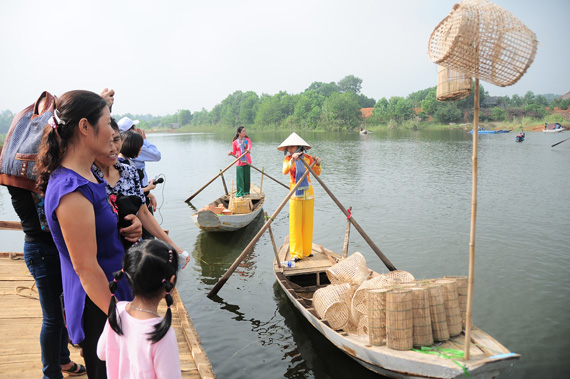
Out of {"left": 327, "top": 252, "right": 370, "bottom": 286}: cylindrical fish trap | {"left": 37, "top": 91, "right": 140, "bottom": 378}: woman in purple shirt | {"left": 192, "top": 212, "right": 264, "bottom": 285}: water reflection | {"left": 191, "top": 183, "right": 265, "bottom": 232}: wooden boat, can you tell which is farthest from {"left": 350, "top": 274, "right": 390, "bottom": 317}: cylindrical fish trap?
{"left": 191, "top": 183, "right": 265, "bottom": 232}: wooden boat

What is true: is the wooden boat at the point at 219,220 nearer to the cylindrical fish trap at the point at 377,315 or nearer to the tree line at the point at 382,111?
the cylindrical fish trap at the point at 377,315

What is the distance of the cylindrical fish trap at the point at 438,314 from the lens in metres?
3.56

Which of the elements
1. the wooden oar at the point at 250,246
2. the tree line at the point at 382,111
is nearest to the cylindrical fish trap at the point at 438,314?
the wooden oar at the point at 250,246

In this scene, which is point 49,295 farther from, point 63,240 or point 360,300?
point 360,300

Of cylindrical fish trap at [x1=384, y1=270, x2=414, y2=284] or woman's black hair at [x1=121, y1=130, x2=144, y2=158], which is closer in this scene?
woman's black hair at [x1=121, y1=130, x2=144, y2=158]

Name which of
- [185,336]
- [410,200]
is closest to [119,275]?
[185,336]

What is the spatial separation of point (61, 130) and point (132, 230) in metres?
0.70

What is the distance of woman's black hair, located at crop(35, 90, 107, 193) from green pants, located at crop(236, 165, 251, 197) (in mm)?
9832

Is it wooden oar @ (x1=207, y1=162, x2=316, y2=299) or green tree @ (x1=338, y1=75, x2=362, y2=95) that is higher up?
green tree @ (x1=338, y1=75, x2=362, y2=95)

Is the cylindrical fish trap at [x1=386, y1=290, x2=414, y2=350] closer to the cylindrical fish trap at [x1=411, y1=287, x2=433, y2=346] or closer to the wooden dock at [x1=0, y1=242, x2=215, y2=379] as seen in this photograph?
the cylindrical fish trap at [x1=411, y1=287, x2=433, y2=346]

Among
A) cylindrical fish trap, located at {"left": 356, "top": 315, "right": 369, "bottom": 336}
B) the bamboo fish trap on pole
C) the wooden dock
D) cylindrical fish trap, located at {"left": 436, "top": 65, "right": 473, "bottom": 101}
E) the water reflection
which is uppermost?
the bamboo fish trap on pole

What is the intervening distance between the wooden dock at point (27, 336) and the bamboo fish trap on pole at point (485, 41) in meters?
2.99

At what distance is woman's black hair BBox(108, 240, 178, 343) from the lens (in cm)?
174

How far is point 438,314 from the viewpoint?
3.56 metres
